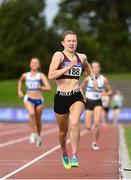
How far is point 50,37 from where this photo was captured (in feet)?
270

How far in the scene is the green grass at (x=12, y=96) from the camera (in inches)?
1926

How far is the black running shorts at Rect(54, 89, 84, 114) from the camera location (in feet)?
39.3

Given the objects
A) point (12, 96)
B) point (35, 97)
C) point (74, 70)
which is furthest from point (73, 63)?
point (12, 96)

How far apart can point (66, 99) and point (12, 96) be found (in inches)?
1621

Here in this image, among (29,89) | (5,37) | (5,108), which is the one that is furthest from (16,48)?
(29,89)

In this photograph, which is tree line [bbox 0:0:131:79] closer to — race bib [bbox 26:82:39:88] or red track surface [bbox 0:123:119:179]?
race bib [bbox 26:82:39:88]

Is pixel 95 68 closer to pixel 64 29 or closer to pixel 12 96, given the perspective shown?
pixel 12 96

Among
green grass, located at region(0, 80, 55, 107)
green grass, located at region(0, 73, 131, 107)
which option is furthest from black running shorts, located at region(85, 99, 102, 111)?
green grass, located at region(0, 73, 131, 107)

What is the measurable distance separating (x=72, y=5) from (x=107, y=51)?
9.61m

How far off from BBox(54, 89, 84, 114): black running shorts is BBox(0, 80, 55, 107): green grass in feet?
113

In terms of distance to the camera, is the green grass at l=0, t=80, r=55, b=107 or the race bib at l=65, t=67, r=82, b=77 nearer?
the race bib at l=65, t=67, r=82, b=77

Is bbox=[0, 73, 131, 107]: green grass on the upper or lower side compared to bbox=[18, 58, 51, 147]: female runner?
lower

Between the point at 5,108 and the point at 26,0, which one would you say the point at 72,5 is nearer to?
the point at 26,0

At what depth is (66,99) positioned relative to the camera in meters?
12.0
